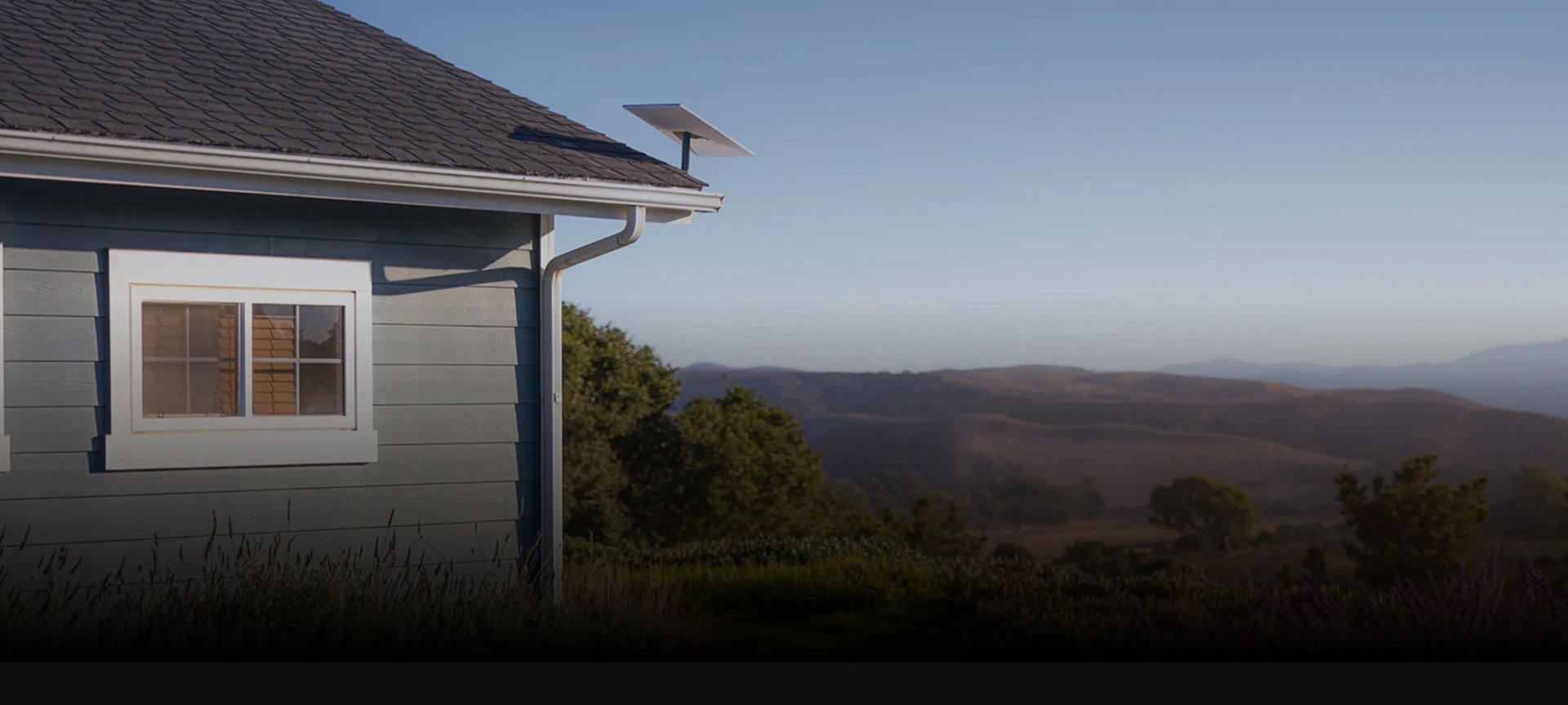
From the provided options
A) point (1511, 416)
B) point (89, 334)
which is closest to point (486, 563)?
point (89, 334)

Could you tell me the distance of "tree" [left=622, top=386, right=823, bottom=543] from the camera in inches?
632

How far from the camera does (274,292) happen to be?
5.79m

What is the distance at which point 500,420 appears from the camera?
6.37m

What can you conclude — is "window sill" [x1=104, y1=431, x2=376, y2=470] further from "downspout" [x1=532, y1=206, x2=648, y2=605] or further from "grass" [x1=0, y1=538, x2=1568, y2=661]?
"downspout" [x1=532, y1=206, x2=648, y2=605]

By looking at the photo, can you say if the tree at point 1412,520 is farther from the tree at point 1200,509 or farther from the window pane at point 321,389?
the window pane at point 321,389

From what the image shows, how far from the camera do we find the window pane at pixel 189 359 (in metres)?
5.57

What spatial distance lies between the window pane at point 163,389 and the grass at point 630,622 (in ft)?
2.50

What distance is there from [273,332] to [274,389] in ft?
0.95

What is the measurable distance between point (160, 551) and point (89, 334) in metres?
1.08

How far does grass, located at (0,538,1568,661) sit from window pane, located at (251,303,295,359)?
954mm

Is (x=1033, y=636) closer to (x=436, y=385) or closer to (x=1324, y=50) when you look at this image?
(x=436, y=385)

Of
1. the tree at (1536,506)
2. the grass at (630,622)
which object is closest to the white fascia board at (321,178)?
the grass at (630,622)

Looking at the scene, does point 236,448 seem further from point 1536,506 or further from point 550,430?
point 1536,506

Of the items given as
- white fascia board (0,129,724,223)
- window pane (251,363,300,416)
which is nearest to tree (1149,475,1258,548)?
white fascia board (0,129,724,223)
